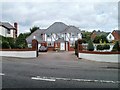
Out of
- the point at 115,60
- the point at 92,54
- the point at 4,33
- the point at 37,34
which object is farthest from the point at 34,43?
the point at 37,34

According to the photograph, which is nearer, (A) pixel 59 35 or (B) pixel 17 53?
(B) pixel 17 53

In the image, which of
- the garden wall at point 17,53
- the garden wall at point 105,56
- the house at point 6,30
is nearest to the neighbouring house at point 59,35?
the house at point 6,30

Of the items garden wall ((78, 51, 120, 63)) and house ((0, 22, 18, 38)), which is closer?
garden wall ((78, 51, 120, 63))

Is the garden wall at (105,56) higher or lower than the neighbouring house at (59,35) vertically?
lower

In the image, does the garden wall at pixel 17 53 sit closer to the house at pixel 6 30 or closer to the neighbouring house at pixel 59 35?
the house at pixel 6 30

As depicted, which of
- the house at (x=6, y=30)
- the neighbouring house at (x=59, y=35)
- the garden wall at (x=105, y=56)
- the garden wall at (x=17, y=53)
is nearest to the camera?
the garden wall at (x=105, y=56)

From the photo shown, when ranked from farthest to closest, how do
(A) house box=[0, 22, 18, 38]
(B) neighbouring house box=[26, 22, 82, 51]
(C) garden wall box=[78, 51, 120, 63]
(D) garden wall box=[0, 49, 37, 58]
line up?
(B) neighbouring house box=[26, 22, 82, 51] → (A) house box=[0, 22, 18, 38] → (D) garden wall box=[0, 49, 37, 58] → (C) garden wall box=[78, 51, 120, 63]

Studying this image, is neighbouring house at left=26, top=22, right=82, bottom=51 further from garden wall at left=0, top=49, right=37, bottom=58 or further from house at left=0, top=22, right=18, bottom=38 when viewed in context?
garden wall at left=0, top=49, right=37, bottom=58

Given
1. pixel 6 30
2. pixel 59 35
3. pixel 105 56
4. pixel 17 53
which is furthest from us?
pixel 59 35

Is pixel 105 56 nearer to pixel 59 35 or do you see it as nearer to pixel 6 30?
pixel 6 30

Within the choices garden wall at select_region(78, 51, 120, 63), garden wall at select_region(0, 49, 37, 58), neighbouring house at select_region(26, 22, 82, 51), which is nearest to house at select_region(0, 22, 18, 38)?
neighbouring house at select_region(26, 22, 82, 51)

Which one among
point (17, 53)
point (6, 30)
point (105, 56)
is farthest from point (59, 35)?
point (105, 56)

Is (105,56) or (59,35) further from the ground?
(59,35)

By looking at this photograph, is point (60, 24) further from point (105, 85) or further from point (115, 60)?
point (105, 85)
